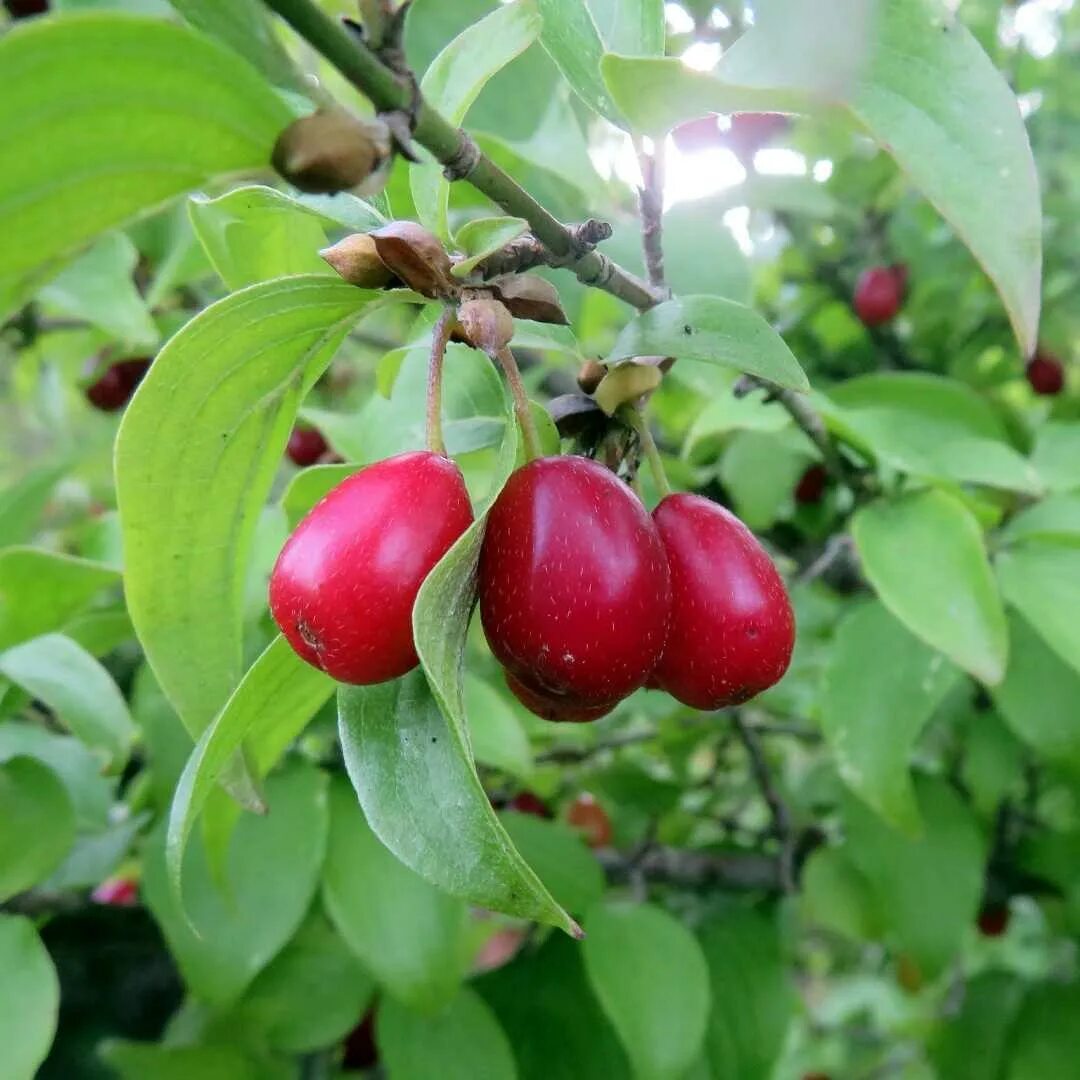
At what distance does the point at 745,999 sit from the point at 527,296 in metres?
0.98

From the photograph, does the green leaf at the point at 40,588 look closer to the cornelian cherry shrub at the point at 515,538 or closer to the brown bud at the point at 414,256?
the cornelian cherry shrub at the point at 515,538

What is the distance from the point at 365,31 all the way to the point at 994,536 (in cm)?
77

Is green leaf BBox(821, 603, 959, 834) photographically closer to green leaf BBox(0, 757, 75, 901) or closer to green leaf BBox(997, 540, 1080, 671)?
green leaf BBox(997, 540, 1080, 671)

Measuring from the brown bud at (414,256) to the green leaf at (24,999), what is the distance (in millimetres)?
557

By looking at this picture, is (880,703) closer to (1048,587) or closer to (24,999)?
(1048,587)

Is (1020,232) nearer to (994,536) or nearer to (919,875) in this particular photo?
(994,536)

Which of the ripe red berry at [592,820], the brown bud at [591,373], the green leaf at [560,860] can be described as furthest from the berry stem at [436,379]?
the ripe red berry at [592,820]

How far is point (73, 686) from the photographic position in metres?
0.82

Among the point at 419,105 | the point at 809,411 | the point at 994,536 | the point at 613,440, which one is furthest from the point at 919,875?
the point at 419,105

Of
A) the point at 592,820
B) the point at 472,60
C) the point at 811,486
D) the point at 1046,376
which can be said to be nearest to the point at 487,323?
the point at 472,60

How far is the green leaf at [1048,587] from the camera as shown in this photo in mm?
795

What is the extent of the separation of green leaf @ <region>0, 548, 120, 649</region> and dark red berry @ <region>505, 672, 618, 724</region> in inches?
14.8

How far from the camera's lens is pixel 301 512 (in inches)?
34.2

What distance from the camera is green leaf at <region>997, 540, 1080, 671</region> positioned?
795mm
